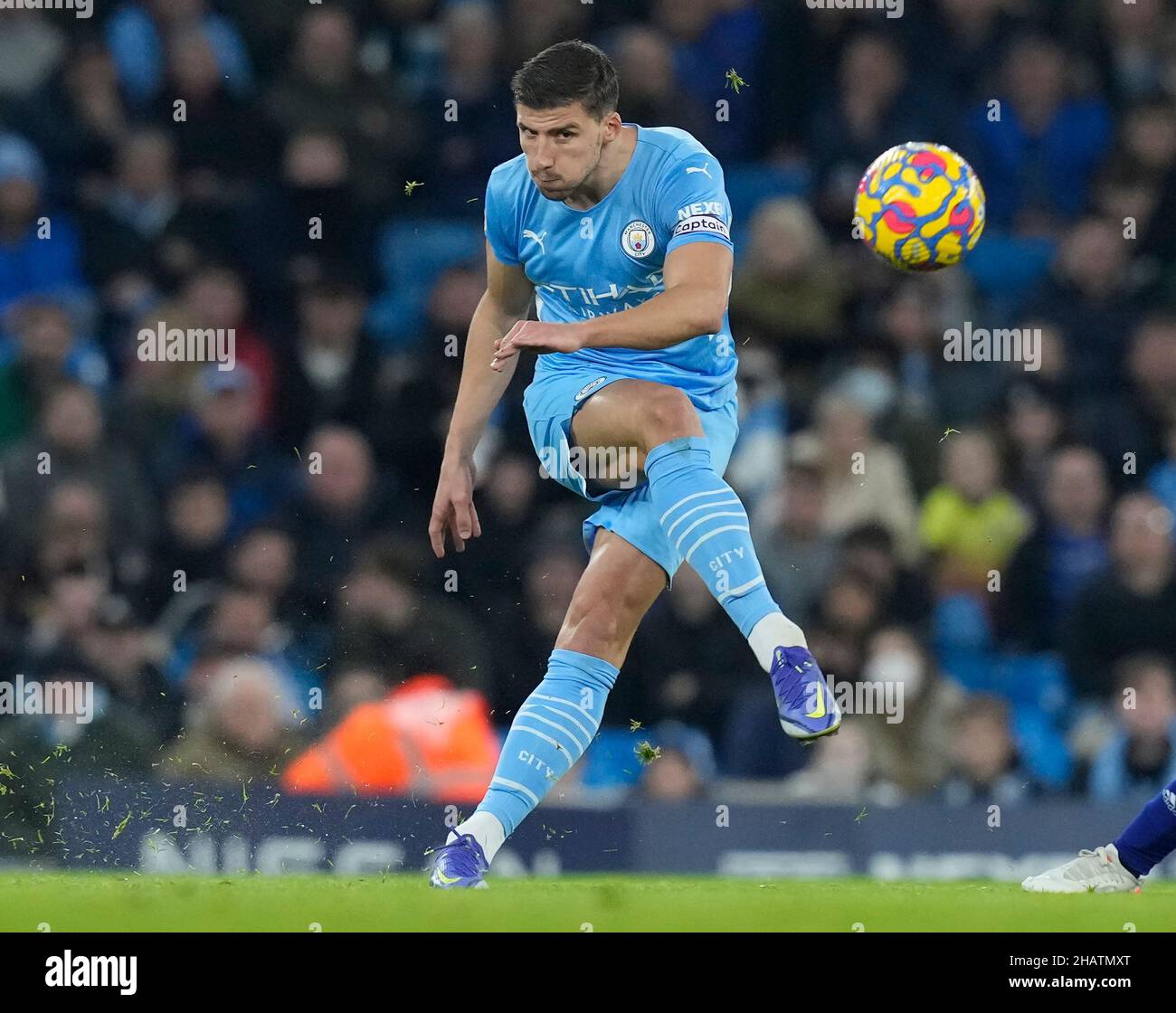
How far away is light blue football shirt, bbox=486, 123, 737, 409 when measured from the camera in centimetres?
531

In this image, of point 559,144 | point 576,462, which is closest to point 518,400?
point 576,462

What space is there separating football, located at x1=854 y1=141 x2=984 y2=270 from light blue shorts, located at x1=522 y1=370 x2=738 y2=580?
87 centimetres

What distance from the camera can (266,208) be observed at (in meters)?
9.09

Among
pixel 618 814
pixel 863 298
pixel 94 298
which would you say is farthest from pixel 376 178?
pixel 618 814

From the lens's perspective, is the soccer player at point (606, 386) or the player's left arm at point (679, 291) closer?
the player's left arm at point (679, 291)

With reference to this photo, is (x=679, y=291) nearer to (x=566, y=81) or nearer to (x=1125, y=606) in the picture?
(x=566, y=81)

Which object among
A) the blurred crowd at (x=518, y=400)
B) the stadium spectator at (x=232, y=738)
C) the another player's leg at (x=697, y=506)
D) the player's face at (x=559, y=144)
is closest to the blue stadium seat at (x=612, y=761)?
the blurred crowd at (x=518, y=400)

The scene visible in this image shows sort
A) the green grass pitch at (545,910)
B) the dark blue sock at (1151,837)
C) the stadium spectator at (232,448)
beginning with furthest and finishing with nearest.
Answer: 1. the stadium spectator at (232,448)
2. the dark blue sock at (1151,837)
3. the green grass pitch at (545,910)

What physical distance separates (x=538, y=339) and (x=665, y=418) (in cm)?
50

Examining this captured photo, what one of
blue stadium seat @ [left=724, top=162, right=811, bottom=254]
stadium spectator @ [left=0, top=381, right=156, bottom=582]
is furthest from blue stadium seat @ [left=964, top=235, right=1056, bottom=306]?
stadium spectator @ [left=0, top=381, right=156, bottom=582]

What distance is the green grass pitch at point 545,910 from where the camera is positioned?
14.5 feet

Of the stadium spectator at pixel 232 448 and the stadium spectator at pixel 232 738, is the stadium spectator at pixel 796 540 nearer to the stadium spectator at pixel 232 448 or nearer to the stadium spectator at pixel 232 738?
the stadium spectator at pixel 232 448

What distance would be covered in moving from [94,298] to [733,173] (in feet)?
10.1

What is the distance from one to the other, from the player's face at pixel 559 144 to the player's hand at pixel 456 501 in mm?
818
